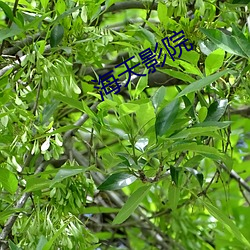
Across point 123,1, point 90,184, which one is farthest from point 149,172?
point 123,1

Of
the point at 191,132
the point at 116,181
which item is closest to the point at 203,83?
the point at 191,132

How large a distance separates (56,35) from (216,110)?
0.23 m

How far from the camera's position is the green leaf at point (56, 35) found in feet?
2.78

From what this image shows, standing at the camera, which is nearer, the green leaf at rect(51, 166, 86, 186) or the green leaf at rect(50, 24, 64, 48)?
the green leaf at rect(51, 166, 86, 186)

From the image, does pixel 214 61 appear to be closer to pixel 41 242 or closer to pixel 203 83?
pixel 203 83

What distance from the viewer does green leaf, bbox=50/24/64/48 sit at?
846mm

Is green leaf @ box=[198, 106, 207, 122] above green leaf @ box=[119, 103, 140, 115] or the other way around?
the other way around

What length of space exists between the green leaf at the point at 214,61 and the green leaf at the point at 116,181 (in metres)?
0.17

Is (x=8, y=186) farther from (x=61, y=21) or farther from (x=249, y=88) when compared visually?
(x=249, y=88)

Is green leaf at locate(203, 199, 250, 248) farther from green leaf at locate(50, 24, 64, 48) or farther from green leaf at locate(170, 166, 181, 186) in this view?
green leaf at locate(50, 24, 64, 48)

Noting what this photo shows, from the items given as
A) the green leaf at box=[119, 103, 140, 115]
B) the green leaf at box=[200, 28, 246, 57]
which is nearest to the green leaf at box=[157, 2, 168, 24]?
the green leaf at box=[200, 28, 246, 57]

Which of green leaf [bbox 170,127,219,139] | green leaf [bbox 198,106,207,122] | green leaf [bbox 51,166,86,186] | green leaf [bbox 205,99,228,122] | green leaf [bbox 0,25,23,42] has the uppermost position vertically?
green leaf [bbox 0,25,23,42]

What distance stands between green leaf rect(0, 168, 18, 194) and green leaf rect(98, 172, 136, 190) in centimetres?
10

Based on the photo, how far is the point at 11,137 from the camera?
841 millimetres
